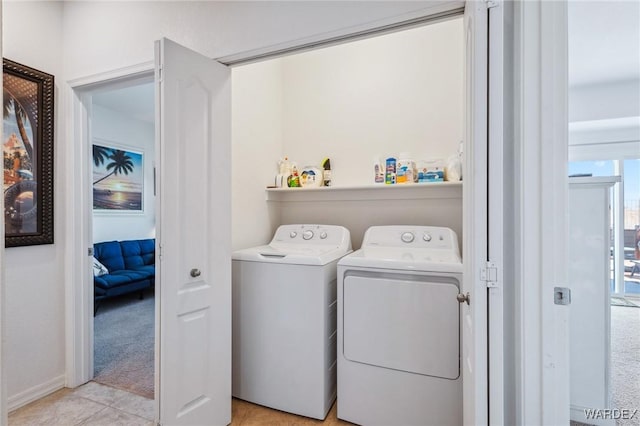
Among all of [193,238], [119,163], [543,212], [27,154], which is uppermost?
[119,163]

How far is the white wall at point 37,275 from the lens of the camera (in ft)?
6.26

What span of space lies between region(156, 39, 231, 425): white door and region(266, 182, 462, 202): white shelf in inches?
37.3

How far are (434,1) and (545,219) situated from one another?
102 centimetres

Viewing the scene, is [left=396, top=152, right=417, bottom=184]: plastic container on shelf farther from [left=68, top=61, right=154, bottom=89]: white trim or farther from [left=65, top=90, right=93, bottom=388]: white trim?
[left=65, top=90, right=93, bottom=388]: white trim

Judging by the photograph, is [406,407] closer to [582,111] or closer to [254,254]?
[254,254]

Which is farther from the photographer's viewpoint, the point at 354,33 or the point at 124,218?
the point at 124,218

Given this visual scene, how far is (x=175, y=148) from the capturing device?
1.51 m

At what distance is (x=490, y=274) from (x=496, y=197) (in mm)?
229

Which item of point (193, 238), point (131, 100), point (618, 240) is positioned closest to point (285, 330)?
point (193, 238)

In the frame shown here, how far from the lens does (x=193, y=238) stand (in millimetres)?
1616

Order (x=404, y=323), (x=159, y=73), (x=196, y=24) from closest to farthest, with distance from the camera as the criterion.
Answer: (x=159, y=73)
(x=404, y=323)
(x=196, y=24)

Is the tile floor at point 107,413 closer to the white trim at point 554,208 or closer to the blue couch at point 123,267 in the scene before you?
the white trim at point 554,208

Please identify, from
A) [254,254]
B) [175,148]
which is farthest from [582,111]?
[175,148]

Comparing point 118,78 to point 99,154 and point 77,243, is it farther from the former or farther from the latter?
point 99,154
